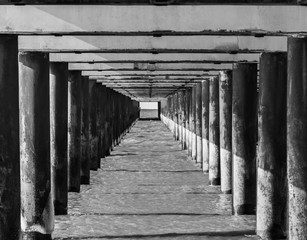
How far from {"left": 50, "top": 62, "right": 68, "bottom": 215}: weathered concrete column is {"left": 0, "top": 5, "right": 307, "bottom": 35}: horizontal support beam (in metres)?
4.33

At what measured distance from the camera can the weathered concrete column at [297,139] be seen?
7441 millimetres

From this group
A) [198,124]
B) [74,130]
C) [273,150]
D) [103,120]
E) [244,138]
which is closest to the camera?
[273,150]

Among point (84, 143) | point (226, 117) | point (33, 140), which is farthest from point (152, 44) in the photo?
point (84, 143)

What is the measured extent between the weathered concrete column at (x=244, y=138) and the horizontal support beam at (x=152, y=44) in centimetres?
208

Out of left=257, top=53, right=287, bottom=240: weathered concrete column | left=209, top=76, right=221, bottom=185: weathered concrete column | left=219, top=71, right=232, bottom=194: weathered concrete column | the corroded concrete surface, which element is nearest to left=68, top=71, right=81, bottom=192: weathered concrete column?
the corroded concrete surface

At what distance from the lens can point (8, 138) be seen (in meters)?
7.37

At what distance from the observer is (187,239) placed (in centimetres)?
937

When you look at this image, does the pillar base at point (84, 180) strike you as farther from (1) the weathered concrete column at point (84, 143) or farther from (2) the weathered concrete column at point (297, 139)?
(2) the weathered concrete column at point (297, 139)

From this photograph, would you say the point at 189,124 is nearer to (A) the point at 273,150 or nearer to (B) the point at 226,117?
(B) the point at 226,117

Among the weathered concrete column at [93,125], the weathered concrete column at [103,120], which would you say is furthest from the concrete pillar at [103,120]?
the weathered concrete column at [93,125]

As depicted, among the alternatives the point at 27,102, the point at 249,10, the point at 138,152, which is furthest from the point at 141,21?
the point at 138,152

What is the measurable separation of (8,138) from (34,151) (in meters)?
1.61

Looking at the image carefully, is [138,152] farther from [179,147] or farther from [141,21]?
[141,21]

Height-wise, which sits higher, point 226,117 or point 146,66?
point 146,66
